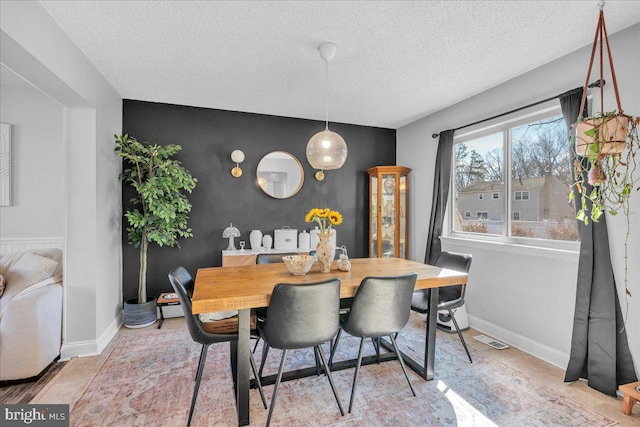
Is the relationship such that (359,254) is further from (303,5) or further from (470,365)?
(303,5)

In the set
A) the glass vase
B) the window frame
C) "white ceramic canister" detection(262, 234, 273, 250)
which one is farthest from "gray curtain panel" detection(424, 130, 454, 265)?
"white ceramic canister" detection(262, 234, 273, 250)

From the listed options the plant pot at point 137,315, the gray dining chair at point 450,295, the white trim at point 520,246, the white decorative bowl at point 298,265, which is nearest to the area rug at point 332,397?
the gray dining chair at point 450,295

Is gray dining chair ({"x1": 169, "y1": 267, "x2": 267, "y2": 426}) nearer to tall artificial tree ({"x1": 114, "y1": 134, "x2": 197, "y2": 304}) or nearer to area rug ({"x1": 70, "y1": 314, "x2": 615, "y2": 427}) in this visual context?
area rug ({"x1": 70, "y1": 314, "x2": 615, "y2": 427})

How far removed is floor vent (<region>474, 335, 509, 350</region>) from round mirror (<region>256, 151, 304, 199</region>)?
9.09ft

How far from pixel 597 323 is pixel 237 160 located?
12.4 feet

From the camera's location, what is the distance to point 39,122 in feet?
11.1

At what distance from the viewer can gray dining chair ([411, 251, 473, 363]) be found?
2592 millimetres

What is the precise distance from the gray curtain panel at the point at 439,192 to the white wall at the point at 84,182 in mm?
3523

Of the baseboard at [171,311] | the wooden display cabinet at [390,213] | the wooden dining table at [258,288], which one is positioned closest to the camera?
the wooden dining table at [258,288]

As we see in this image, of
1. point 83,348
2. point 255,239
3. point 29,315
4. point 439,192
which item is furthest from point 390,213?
point 29,315

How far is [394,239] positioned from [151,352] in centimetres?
319

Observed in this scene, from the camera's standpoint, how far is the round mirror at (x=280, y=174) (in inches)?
164

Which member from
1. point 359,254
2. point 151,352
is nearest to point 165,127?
point 151,352

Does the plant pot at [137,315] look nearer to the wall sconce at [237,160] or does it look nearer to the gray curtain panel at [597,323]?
the wall sconce at [237,160]
